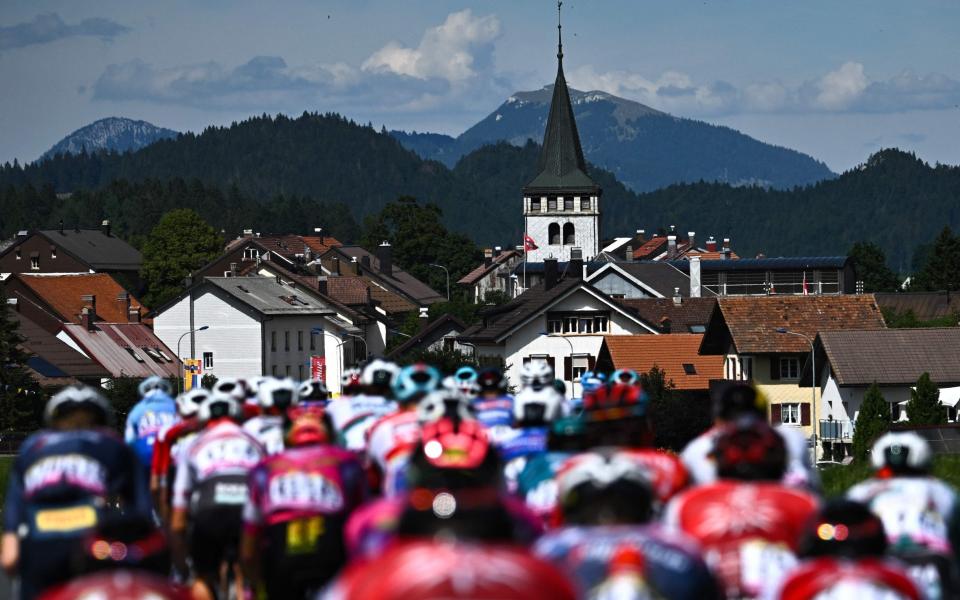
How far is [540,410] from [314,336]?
106454mm

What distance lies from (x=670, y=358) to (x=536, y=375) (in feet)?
224

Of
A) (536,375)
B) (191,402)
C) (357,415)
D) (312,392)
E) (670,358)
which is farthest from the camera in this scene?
(670,358)

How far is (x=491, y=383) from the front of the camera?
1565cm

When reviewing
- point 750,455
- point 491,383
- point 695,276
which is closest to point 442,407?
point 750,455

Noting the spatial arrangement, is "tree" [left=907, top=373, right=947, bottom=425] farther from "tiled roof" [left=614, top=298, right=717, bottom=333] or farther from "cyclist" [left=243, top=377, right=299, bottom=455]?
"cyclist" [left=243, top=377, right=299, bottom=455]

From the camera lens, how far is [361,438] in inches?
559

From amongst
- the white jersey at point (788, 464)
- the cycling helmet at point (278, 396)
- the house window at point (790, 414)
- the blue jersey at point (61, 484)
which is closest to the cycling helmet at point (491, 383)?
the cycling helmet at point (278, 396)

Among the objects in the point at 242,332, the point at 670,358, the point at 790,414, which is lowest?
the point at 790,414

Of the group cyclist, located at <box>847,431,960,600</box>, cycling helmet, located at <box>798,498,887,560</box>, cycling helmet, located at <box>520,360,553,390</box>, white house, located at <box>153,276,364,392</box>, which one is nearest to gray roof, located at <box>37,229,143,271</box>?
white house, located at <box>153,276,364,392</box>

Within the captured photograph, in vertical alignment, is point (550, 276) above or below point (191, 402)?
above

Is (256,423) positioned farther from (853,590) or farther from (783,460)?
(853,590)

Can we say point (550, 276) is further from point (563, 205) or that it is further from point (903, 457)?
point (903, 457)

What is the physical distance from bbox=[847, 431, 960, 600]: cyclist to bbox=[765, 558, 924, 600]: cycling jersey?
238cm

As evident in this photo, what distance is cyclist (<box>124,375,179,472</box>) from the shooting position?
56.3 feet
